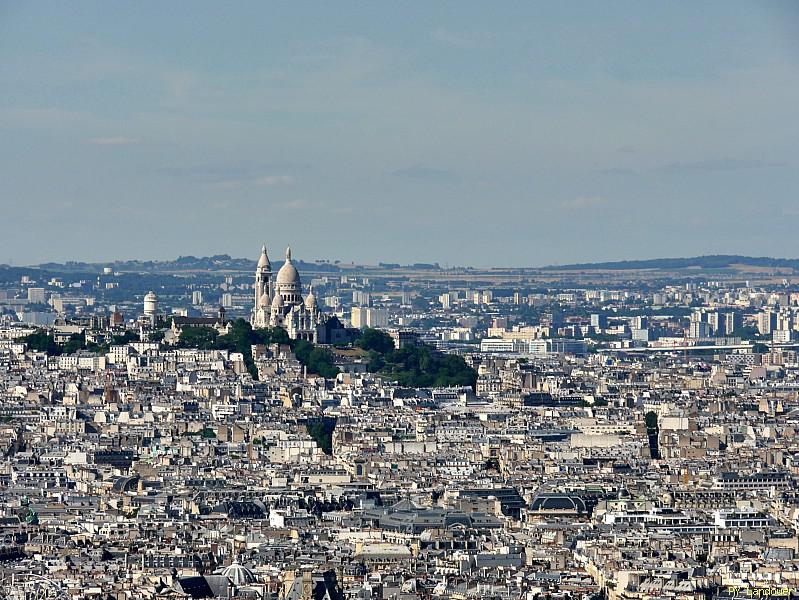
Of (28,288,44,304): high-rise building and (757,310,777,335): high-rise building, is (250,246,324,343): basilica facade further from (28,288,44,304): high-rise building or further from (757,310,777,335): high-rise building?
(28,288,44,304): high-rise building

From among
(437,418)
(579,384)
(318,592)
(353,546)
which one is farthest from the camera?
(579,384)

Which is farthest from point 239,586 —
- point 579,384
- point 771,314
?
point 771,314

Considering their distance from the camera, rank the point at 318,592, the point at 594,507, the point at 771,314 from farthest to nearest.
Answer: the point at 771,314 → the point at 594,507 → the point at 318,592

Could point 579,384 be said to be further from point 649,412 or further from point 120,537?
point 120,537

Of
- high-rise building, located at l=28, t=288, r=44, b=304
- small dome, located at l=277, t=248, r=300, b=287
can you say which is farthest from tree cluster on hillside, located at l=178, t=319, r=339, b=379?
high-rise building, located at l=28, t=288, r=44, b=304

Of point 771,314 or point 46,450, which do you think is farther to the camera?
point 771,314

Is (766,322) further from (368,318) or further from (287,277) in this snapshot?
(287,277)

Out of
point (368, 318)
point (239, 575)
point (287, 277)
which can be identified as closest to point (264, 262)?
point (287, 277)
